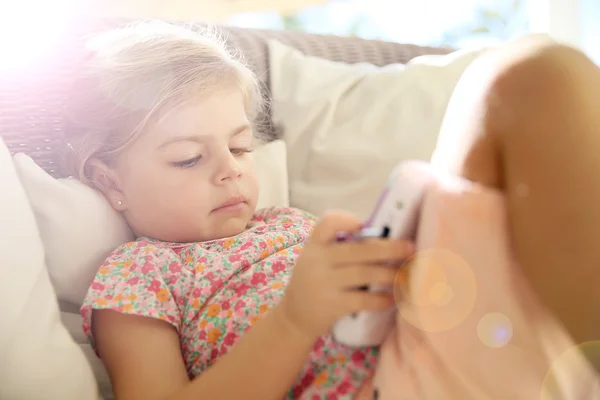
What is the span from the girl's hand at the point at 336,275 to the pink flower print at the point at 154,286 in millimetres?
243

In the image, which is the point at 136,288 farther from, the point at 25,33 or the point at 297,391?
the point at 25,33

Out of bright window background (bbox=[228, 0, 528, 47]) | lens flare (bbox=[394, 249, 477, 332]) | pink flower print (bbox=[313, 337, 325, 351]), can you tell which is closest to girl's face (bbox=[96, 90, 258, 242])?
pink flower print (bbox=[313, 337, 325, 351])

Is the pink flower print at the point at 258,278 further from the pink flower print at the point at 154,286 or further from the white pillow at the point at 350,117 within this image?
the white pillow at the point at 350,117

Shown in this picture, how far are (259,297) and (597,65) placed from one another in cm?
43

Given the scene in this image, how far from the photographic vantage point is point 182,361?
2.07ft

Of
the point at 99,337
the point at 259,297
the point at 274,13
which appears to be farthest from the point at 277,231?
the point at 274,13

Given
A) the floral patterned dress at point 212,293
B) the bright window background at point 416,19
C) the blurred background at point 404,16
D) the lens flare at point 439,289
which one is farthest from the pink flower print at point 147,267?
the bright window background at point 416,19

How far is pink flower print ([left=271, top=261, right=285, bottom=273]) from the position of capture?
0.69 m

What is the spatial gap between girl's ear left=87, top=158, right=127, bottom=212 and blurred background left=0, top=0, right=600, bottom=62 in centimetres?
82

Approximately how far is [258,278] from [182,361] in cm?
14

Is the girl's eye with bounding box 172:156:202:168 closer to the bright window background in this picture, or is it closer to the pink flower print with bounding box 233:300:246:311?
the pink flower print with bounding box 233:300:246:311

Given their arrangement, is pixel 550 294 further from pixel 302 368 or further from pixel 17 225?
pixel 17 225

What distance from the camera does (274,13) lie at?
1.80m

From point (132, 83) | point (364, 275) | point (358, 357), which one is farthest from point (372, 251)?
→ point (132, 83)
